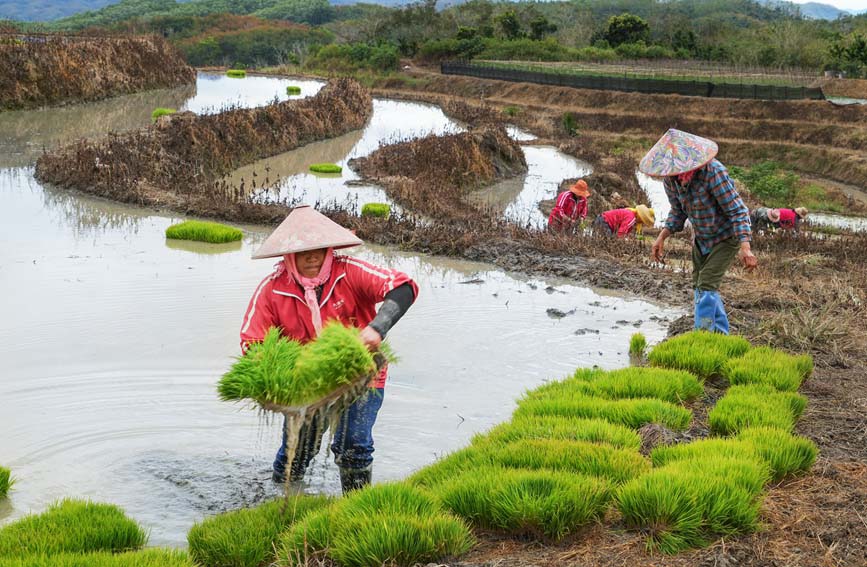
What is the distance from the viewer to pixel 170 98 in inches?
1230

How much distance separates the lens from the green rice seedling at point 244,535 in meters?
3.66

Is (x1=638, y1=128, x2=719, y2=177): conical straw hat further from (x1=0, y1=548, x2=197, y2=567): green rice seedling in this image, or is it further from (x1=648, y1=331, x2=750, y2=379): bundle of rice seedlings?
(x1=0, y1=548, x2=197, y2=567): green rice seedling

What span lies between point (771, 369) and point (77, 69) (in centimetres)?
2772

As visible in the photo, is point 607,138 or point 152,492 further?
point 607,138

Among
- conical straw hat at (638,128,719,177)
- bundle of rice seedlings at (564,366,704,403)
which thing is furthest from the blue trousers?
conical straw hat at (638,128,719,177)

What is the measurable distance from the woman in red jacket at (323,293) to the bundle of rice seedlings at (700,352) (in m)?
2.65

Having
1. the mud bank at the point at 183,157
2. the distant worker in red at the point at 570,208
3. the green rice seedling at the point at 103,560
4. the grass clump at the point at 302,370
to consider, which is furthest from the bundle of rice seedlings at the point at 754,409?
the mud bank at the point at 183,157

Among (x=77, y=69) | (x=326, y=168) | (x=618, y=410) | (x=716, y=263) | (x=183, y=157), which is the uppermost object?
(x=77, y=69)

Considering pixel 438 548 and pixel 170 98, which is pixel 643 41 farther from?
pixel 438 548

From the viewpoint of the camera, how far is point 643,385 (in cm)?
558

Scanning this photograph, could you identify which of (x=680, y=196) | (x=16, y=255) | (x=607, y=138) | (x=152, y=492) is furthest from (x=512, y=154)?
(x=152, y=492)

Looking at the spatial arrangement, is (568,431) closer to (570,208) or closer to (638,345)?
(638,345)

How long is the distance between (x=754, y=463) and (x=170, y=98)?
29.9 metres

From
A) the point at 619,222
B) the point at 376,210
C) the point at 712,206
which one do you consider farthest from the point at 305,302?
the point at 376,210
